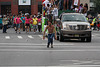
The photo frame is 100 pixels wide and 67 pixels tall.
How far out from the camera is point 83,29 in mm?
23094

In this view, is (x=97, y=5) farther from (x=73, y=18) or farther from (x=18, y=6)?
(x=73, y=18)

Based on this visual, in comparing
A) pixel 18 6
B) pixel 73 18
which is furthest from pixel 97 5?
pixel 73 18

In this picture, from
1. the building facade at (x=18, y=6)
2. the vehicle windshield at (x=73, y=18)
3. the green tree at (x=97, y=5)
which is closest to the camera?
the vehicle windshield at (x=73, y=18)

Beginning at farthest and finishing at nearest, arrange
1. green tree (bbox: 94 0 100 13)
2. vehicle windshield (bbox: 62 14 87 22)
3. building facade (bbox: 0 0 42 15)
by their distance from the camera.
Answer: green tree (bbox: 94 0 100 13)
building facade (bbox: 0 0 42 15)
vehicle windshield (bbox: 62 14 87 22)

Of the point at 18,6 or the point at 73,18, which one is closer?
the point at 73,18

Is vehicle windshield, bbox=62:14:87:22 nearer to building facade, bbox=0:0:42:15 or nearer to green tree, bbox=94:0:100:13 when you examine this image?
building facade, bbox=0:0:42:15

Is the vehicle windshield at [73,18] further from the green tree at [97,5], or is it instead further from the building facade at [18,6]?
the green tree at [97,5]

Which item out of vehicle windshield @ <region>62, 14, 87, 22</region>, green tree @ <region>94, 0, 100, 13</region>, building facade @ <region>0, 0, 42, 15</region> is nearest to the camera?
vehicle windshield @ <region>62, 14, 87, 22</region>

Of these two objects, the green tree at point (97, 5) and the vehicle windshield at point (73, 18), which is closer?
the vehicle windshield at point (73, 18)

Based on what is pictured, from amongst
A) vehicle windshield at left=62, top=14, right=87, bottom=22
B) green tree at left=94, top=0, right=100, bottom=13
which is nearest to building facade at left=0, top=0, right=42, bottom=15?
green tree at left=94, top=0, right=100, bottom=13

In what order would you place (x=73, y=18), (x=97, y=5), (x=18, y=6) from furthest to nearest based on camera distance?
(x=97, y=5) < (x=18, y=6) < (x=73, y=18)

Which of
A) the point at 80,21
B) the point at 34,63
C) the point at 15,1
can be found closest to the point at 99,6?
the point at 15,1

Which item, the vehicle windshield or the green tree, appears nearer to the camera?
the vehicle windshield

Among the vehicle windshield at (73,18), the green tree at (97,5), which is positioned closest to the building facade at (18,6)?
the green tree at (97,5)
